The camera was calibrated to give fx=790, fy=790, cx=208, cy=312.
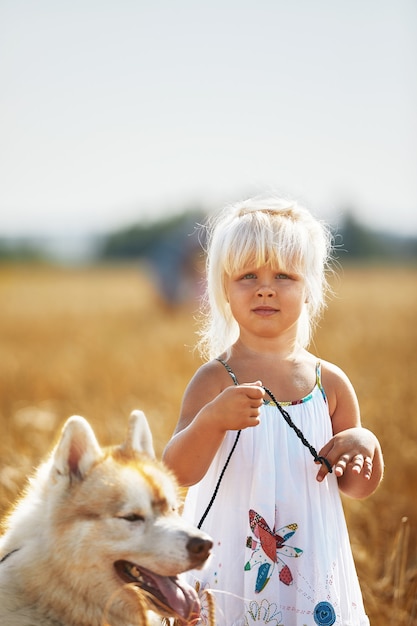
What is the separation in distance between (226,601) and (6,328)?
41.3 ft

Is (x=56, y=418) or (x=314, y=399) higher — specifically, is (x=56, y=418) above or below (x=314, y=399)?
below

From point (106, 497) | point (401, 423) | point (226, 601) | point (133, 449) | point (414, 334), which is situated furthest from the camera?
point (414, 334)

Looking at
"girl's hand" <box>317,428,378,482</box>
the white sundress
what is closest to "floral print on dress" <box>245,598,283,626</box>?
the white sundress

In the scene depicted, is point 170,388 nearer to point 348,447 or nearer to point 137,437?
point 348,447

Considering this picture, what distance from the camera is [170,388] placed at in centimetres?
636

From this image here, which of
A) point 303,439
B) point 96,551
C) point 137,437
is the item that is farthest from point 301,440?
point 96,551

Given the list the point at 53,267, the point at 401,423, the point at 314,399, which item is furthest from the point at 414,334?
the point at 53,267

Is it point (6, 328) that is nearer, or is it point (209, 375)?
point (209, 375)

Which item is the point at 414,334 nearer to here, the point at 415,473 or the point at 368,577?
the point at 415,473

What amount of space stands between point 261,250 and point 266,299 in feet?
0.47

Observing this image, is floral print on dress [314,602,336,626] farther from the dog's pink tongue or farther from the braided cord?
the dog's pink tongue

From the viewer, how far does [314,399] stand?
92.6 inches

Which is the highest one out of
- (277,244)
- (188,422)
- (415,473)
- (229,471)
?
(277,244)

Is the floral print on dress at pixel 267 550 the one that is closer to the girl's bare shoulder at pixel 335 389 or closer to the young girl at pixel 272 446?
the young girl at pixel 272 446
